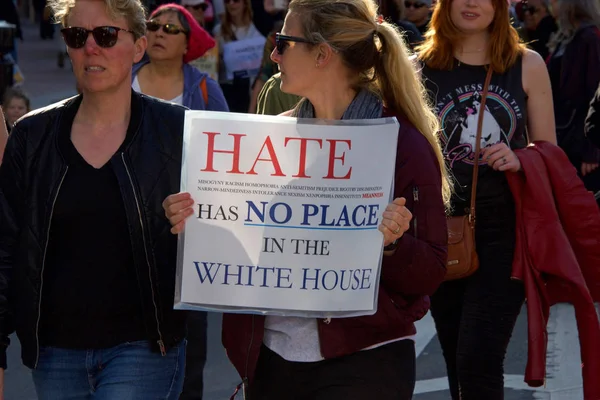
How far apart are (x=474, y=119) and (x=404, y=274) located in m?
1.62

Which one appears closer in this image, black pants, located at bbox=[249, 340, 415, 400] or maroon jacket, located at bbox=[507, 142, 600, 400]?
black pants, located at bbox=[249, 340, 415, 400]

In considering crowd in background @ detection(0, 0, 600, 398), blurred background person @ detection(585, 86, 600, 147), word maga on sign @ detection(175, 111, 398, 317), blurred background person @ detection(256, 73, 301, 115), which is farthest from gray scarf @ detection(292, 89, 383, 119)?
blurred background person @ detection(585, 86, 600, 147)

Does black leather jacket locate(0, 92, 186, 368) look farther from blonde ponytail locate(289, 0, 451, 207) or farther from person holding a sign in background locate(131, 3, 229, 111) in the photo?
person holding a sign in background locate(131, 3, 229, 111)

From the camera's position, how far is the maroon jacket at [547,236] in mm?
4820

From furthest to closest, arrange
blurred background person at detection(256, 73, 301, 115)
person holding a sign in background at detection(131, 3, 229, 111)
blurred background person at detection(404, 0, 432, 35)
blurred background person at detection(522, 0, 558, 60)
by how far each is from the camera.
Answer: blurred background person at detection(522, 0, 558, 60) < blurred background person at detection(404, 0, 432, 35) < person holding a sign in background at detection(131, 3, 229, 111) < blurred background person at detection(256, 73, 301, 115)

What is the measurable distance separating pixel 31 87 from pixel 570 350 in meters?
13.7

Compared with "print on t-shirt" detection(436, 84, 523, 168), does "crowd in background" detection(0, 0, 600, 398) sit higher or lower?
lower

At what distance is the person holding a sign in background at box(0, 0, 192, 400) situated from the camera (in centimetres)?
354

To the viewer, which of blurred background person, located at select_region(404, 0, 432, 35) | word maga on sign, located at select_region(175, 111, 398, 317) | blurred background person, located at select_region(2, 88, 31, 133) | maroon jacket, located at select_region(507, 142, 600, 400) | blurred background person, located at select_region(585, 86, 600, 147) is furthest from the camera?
blurred background person, located at select_region(404, 0, 432, 35)

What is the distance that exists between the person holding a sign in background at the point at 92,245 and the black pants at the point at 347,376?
37 centimetres

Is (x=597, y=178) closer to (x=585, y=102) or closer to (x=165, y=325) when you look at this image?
(x=585, y=102)

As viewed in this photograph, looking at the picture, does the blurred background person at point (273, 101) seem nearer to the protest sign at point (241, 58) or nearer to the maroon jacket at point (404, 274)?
the maroon jacket at point (404, 274)

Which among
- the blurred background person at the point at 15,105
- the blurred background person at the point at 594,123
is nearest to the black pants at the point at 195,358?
the blurred background person at the point at 594,123

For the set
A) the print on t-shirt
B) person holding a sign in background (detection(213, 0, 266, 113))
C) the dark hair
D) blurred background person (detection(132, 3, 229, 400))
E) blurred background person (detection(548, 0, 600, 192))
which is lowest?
person holding a sign in background (detection(213, 0, 266, 113))
